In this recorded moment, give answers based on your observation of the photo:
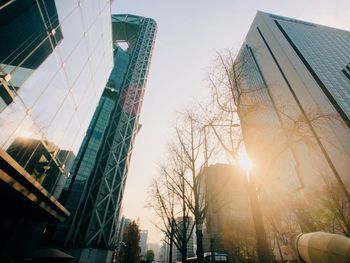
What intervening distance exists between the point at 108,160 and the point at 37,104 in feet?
80.4

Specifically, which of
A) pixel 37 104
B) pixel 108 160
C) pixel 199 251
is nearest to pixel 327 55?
pixel 108 160

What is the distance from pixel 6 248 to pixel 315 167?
5506 centimetres

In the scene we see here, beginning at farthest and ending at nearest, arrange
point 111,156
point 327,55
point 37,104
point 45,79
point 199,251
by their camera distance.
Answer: point 327,55, point 111,156, point 199,251, point 45,79, point 37,104

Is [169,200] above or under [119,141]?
under

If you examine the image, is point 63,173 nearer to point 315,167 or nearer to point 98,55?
point 98,55

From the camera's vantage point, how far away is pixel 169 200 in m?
17.2

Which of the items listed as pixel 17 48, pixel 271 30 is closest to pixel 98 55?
pixel 17 48

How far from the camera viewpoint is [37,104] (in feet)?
20.2

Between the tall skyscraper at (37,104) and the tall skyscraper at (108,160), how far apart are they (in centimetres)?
1838

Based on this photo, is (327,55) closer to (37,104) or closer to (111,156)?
(111,156)

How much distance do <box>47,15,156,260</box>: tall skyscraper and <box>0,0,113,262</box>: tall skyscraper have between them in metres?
18.4

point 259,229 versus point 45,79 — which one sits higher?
point 45,79

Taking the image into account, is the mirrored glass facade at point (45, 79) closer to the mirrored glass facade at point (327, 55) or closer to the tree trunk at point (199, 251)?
the tree trunk at point (199, 251)

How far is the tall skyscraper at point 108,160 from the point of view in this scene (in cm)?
2438
